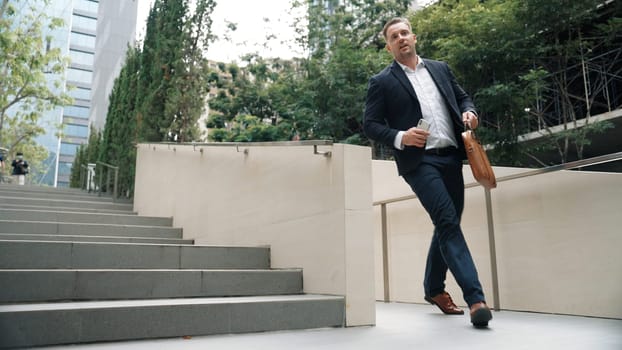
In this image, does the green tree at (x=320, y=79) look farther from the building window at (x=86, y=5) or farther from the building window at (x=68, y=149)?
the building window at (x=68, y=149)

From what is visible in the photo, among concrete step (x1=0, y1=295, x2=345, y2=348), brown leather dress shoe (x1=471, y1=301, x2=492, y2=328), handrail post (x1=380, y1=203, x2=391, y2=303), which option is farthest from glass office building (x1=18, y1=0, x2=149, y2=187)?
brown leather dress shoe (x1=471, y1=301, x2=492, y2=328)

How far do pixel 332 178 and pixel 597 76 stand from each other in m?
15.8

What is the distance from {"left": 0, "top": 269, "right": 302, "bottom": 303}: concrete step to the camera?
265 cm

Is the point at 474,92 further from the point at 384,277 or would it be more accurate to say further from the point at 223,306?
the point at 223,306

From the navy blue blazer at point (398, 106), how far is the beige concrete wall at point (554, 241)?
0.90 m

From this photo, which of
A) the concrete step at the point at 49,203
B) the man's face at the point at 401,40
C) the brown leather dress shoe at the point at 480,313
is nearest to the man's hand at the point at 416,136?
the man's face at the point at 401,40

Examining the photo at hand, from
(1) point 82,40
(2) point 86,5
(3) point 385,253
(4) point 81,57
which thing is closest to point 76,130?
(4) point 81,57

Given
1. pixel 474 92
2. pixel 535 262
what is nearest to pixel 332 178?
pixel 535 262

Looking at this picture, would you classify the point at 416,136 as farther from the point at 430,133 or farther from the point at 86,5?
the point at 86,5

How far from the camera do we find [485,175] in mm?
2605

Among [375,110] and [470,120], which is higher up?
[375,110]

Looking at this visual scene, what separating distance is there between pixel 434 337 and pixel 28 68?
17361 mm

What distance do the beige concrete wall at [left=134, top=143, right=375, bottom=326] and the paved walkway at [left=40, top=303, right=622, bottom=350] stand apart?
1.19ft

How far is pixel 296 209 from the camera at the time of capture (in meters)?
3.60
